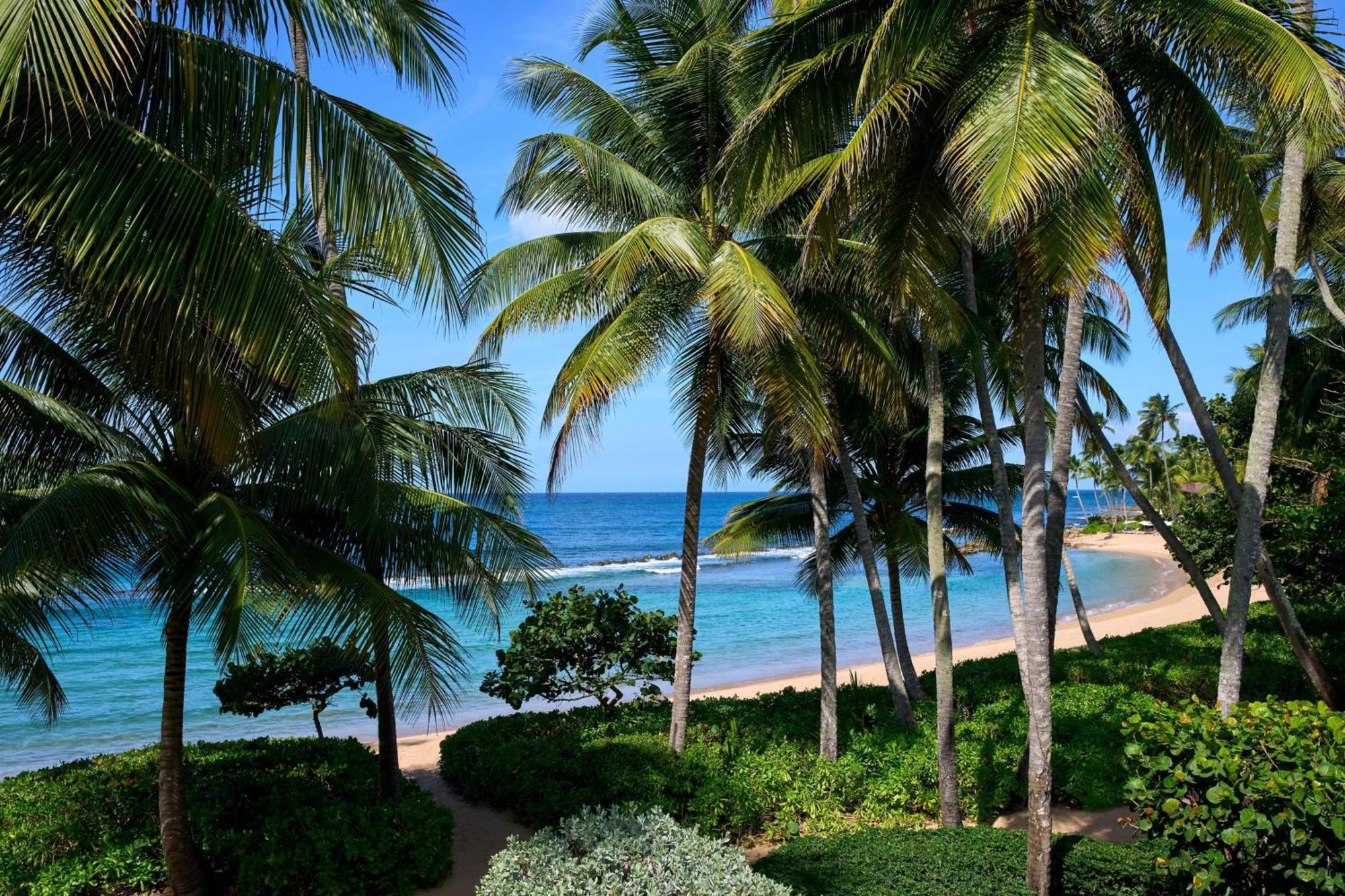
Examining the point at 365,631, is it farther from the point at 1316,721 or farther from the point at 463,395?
the point at 1316,721

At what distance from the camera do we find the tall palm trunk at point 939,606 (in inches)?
318

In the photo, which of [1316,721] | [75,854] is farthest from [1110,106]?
[75,854]

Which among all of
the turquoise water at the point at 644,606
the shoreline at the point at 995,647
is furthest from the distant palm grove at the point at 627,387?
the shoreline at the point at 995,647

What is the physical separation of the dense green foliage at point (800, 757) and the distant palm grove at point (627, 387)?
0.07m

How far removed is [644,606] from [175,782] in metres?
30.6

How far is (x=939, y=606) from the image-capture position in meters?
9.04

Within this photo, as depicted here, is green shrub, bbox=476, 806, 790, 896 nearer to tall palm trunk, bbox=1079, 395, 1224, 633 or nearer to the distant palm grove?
the distant palm grove

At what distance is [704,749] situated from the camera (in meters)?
9.73

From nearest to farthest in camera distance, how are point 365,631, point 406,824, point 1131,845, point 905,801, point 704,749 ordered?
point 365,631 → point 1131,845 → point 406,824 → point 905,801 → point 704,749

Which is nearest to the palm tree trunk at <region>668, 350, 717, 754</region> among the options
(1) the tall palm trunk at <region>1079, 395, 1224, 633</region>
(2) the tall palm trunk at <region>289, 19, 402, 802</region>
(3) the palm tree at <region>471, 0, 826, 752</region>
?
(3) the palm tree at <region>471, 0, 826, 752</region>

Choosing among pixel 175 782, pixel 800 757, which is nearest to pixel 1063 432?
pixel 800 757

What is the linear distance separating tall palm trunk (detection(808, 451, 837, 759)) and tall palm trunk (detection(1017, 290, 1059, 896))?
3.35 m

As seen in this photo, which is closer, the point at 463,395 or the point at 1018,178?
the point at 1018,178

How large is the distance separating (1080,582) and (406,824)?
43523 mm
